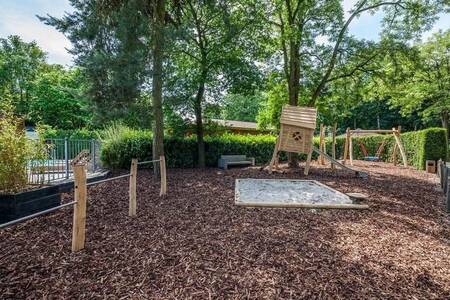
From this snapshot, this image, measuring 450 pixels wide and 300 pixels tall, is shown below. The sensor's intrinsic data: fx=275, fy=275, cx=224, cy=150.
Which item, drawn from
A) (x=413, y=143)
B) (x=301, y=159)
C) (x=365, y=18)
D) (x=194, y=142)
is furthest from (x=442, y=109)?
(x=194, y=142)

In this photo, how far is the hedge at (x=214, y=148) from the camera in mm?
9844

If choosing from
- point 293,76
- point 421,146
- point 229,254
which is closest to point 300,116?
point 293,76

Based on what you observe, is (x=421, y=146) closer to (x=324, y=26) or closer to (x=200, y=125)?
(x=324, y=26)

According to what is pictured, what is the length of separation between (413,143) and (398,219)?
37.1 feet

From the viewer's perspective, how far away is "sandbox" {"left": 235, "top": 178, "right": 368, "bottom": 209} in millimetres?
5277

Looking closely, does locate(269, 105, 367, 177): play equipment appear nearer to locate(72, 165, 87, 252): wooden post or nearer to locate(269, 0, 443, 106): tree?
locate(269, 0, 443, 106): tree

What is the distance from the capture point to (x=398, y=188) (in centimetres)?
A: 745

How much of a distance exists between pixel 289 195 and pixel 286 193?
0.81 ft

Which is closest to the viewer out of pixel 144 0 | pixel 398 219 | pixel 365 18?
pixel 398 219

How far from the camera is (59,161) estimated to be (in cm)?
832

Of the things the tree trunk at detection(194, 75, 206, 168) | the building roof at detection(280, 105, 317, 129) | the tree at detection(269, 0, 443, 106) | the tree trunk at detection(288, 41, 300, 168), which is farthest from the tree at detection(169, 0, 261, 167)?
the building roof at detection(280, 105, 317, 129)

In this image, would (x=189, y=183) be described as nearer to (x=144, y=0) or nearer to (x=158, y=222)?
(x=158, y=222)

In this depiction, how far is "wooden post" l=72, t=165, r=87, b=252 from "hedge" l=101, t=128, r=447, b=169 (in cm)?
676

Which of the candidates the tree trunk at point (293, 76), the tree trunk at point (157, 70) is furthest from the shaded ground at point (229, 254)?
the tree trunk at point (293, 76)
